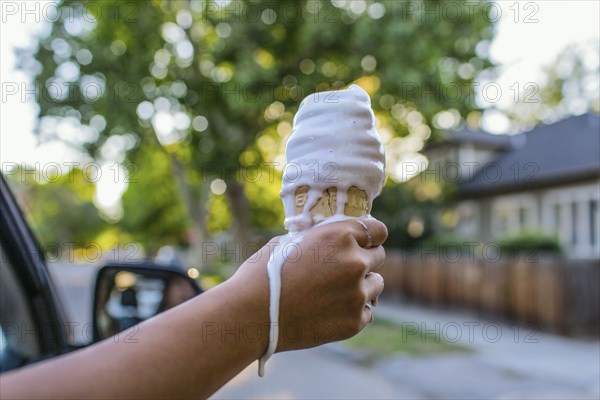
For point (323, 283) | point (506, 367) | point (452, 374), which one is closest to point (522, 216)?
point (506, 367)

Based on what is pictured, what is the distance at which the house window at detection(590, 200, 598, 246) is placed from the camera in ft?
61.0

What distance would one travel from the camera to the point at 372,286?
1.15m

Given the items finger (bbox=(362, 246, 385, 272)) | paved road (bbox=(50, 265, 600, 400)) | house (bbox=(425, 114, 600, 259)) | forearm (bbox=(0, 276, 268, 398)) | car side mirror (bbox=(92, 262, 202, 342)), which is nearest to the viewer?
forearm (bbox=(0, 276, 268, 398))

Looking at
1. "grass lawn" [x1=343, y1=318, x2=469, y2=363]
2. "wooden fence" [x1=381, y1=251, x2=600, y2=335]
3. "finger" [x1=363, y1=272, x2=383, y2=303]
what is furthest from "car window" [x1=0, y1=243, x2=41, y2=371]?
"wooden fence" [x1=381, y1=251, x2=600, y2=335]

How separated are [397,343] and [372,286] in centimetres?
925

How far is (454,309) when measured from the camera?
14227 millimetres

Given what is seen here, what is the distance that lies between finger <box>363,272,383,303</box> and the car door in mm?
1215

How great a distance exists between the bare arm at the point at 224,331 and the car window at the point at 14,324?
3.45ft

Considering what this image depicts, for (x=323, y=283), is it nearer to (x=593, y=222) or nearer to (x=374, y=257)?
(x=374, y=257)

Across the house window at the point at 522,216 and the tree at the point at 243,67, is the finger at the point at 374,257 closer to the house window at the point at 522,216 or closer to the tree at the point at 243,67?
the tree at the point at 243,67

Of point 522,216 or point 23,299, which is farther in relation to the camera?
point 522,216

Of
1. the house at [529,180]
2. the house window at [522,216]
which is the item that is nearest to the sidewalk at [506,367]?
the house at [529,180]

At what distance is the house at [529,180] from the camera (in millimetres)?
19109

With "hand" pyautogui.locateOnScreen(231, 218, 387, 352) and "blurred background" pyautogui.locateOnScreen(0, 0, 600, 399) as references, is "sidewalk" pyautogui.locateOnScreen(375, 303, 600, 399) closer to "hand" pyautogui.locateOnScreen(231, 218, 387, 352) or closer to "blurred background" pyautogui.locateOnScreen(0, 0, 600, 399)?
"blurred background" pyautogui.locateOnScreen(0, 0, 600, 399)
